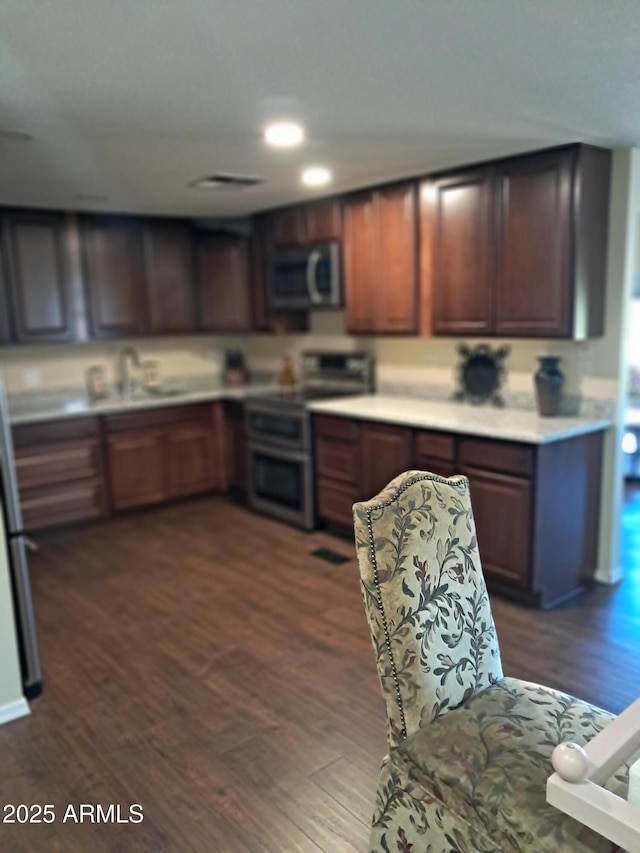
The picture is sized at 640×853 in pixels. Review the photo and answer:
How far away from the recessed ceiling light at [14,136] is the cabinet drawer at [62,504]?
247 cm

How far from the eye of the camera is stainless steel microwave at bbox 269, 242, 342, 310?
4.48 meters

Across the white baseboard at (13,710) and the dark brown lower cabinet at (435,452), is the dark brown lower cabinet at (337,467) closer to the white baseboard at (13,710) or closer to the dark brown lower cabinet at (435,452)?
the dark brown lower cabinet at (435,452)

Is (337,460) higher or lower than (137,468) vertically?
higher

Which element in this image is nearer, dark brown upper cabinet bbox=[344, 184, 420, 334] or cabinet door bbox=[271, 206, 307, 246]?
dark brown upper cabinet bbox=[344, 184, 420, 334]

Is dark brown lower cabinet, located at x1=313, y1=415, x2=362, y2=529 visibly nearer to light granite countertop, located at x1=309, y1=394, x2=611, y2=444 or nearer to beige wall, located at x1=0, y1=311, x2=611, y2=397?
light granite countertop, located at x1=309, y1=394, x2=611, y2=444

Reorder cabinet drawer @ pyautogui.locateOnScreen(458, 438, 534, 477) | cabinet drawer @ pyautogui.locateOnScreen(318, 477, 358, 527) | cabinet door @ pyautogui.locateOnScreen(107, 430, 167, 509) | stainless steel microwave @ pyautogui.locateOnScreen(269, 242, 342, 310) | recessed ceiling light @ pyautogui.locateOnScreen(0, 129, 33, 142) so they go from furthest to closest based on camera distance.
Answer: cabinet door @ pyautogui.locateOnScreen(107, 430, 167, 509)
stainless steel microwave @ pyautogui.locateOnScreen(269, 242, 342, 310)
cabinet drawer @ pyautogui.locateOnScreen(318, 477, 358, 527)
cabinet drawer @ pyautogui.locateOnScreen(458, 438, 534, 477)
recessed ceiling light @ pyautogui.locateOnScreen(0, 129, 33, 142)

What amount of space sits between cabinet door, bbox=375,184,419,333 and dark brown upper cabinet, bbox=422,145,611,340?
6.5 inches

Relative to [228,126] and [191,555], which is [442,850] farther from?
[191,555]

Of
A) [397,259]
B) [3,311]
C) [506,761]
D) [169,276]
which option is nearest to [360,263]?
[397,259]

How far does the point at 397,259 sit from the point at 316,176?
2.31 feet

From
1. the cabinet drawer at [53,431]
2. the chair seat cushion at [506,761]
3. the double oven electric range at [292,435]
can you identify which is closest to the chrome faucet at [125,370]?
the cabinet drawer at [53,431]

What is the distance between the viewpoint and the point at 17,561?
8.43 feet

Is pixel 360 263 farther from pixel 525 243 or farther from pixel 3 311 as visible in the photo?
pixel 3 311

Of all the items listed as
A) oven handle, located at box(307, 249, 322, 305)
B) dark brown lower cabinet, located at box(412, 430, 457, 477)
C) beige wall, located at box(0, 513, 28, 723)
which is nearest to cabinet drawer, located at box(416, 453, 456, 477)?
dark brown lower cabinet, located at box(412, 430, 457, 477)
